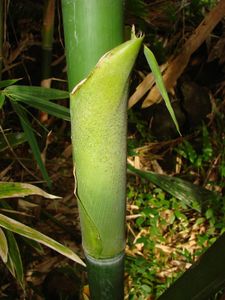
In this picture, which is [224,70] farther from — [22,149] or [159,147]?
[22,149]

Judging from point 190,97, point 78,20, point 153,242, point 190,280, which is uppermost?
point 78,20

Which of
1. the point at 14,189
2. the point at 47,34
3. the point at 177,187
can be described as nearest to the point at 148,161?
the point at 177,187

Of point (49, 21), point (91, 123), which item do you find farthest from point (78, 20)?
point (49, 21)

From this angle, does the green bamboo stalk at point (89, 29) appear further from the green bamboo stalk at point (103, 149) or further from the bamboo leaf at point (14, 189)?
the bamboo leaf at point (14, 189)

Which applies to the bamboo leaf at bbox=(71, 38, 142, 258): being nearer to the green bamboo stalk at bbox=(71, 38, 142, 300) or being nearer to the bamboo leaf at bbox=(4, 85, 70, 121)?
the green bamboo stalk at bbox=(71, 38, 142, 300)

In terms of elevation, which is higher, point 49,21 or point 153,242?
point 49,21
